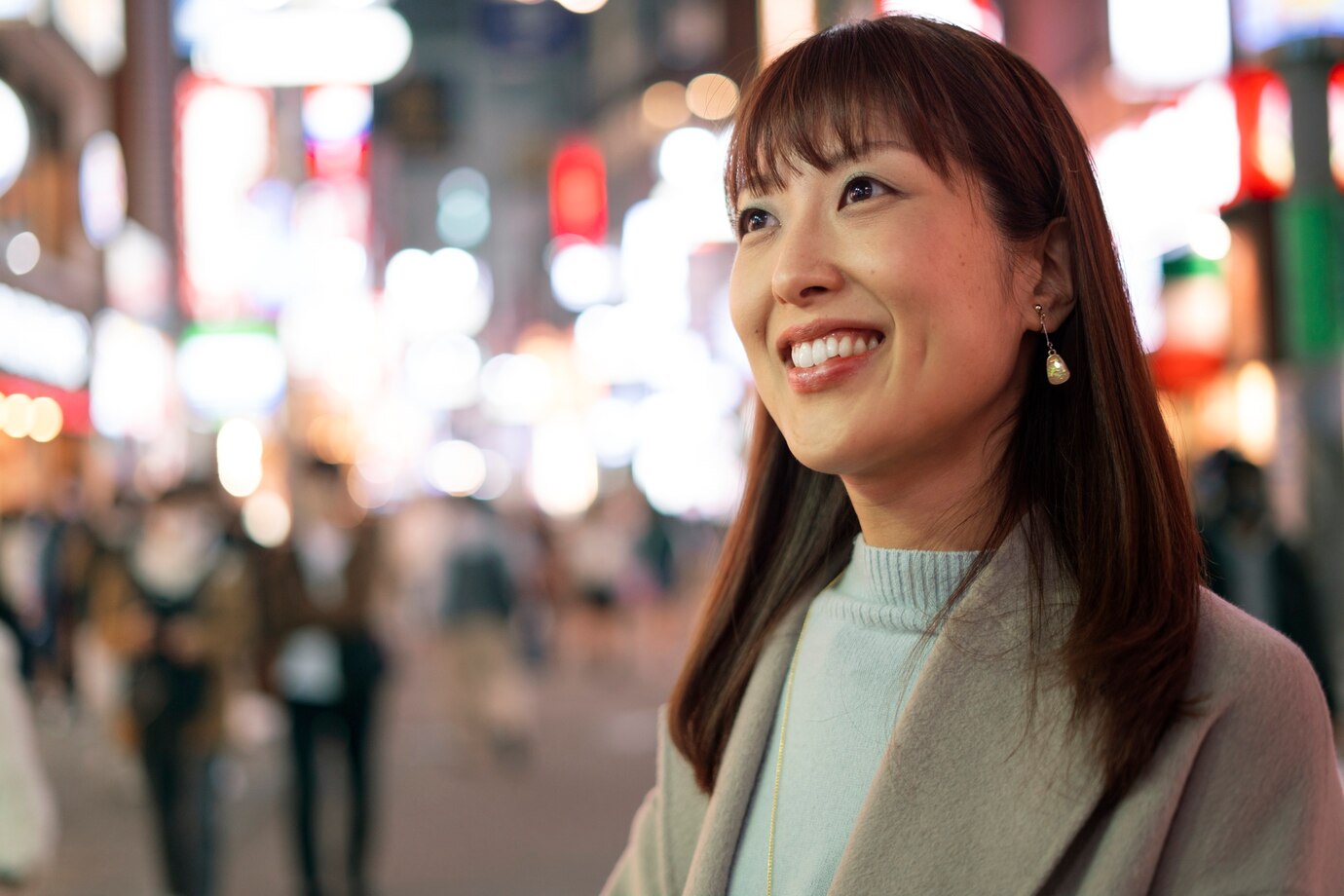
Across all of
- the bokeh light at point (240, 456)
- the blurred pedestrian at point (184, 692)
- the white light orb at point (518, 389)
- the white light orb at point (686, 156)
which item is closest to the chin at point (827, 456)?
the blurred pedestrian at point (184, 692)

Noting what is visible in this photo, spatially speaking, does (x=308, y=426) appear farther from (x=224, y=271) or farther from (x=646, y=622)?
(x=646, y=622)

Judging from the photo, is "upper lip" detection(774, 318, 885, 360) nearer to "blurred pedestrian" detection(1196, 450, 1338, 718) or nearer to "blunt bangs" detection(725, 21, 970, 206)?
"blunt bangs" detection(725, 21, 970, 206)

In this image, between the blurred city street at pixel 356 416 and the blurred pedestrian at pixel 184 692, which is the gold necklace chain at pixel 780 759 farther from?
the blurred pedestrian at pixel 184 692

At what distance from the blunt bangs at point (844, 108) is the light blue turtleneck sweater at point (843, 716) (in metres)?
0.48

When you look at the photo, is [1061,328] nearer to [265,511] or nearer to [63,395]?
[63,395]

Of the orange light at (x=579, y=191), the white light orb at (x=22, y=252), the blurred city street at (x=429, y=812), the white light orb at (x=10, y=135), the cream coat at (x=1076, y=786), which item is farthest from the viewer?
the orange light at (x=579, y=191)

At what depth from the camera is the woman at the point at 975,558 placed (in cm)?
142

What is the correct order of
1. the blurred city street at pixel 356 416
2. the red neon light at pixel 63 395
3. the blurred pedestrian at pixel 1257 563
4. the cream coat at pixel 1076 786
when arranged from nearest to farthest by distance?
the cream coat at pixel 1076 786 → the blurred pedestrian at pixel 1257 563 → the blurred city street at pixel 356 416 → the red neon light at pixel 63 395

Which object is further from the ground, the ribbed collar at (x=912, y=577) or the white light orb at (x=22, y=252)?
the white light orb at (x=22, y=252)

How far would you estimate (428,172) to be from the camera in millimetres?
79562

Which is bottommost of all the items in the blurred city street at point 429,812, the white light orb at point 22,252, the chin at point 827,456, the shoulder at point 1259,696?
the blurred city street at point 429,812

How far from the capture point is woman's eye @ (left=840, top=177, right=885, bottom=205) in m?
1.63

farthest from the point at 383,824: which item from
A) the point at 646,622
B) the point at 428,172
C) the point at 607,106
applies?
the point at 428,172

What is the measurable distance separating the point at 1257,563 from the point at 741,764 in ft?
18.0
